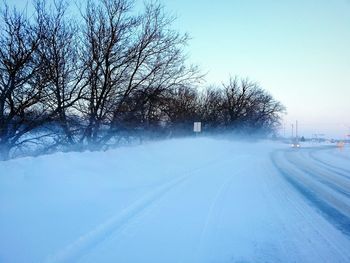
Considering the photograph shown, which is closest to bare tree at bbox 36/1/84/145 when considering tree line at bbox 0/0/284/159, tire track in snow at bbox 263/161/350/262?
tree line at bbox 0/0/284/159

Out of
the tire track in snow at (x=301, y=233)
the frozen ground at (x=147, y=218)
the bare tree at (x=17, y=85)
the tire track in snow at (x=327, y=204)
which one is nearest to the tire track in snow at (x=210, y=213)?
the frozen ground at (x=147, y=218)

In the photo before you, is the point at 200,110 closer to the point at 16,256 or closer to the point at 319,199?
the point at 319,199

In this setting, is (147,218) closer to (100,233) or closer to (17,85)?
(100,233)

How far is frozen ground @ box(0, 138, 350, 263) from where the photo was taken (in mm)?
4965

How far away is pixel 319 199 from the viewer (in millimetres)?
9875

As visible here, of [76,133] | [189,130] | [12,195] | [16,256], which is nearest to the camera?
[16,256]

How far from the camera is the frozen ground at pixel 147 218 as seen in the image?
4.96 m

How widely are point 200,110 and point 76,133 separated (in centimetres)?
4168

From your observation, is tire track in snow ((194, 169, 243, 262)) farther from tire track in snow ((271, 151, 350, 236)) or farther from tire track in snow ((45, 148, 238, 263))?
tire track in snow ((271, 151, 350, 236))

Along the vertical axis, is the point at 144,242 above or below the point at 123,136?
below

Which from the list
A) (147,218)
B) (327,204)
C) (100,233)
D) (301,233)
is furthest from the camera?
(327,204)

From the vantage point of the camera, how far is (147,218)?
22.1 ft

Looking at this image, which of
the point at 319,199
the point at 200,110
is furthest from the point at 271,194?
the point at 200,110

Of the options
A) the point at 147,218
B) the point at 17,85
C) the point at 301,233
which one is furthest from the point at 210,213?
the point at 17,85
